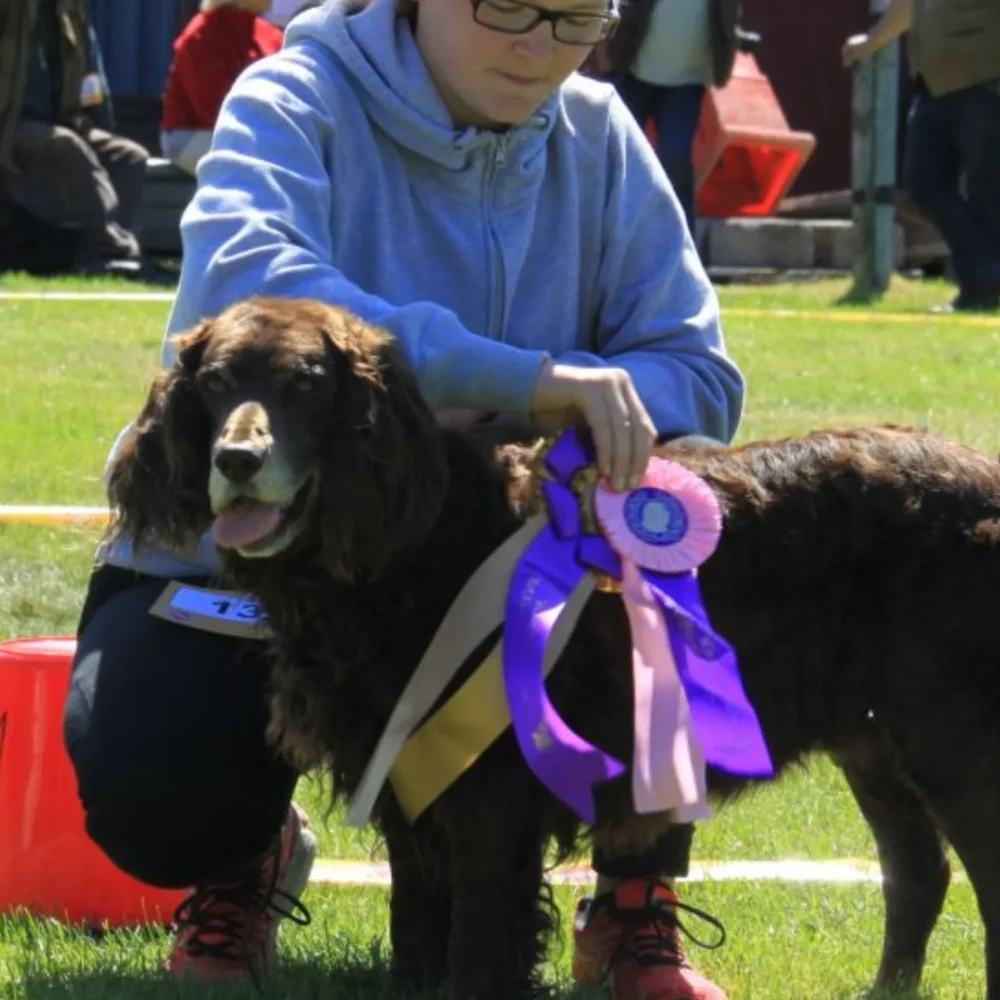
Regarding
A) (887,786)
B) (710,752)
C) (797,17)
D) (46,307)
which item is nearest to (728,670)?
(710,752)

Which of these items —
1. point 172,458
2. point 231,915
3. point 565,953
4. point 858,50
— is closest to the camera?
point 172,458

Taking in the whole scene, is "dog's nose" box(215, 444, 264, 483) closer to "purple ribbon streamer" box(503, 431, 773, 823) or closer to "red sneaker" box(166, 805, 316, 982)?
"purple ribbon streamer" box(503, 431, 773, 823)

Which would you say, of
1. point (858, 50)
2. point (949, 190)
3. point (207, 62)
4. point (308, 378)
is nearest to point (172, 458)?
point (308, 378)

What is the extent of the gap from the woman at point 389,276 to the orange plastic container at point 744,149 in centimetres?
1064

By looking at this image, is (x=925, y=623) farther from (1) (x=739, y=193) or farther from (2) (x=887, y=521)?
(1) (x=739, y=193)

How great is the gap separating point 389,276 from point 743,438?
4.66m

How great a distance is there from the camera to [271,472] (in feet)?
9.57

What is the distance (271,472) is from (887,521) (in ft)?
3.21

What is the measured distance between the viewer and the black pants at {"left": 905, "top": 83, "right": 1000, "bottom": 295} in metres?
12.6

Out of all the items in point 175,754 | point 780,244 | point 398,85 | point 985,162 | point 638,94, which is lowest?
point 780,244

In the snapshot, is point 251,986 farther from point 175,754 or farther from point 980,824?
point 980,824

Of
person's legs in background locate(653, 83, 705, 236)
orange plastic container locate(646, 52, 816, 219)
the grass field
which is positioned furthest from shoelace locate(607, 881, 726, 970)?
orange plastic container locate(646, 52, 816, 219)

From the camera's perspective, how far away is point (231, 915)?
3691 millimetres

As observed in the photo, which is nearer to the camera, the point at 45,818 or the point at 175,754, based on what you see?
the point at 175,754
